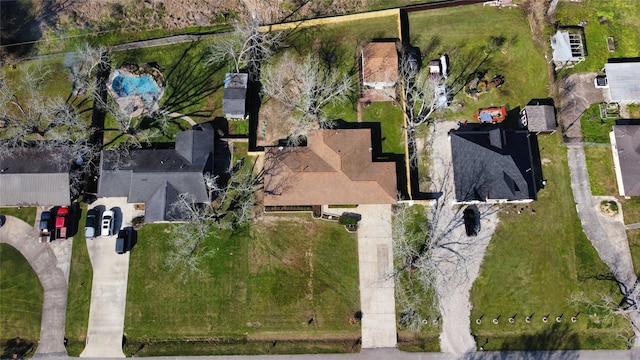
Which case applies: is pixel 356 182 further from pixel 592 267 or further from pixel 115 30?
pixel 115 30

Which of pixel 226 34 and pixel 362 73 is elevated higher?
pixel 226 34

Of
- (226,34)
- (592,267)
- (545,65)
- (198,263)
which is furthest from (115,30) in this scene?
(592,267)

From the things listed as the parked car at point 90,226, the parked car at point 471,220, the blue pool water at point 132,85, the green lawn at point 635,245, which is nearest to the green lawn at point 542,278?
the parked car at point 471,220

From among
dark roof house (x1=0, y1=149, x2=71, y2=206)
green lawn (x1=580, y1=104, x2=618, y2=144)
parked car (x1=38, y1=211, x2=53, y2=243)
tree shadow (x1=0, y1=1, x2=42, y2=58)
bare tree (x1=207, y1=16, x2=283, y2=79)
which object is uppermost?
tree shadow (x1=0, y1=1, x2=42, y2=58)

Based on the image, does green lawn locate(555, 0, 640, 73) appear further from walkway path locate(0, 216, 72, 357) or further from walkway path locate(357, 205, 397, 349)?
walkway path locate(0, 216, 72, 357)

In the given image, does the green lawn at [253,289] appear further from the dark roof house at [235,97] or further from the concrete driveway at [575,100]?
the concrete driveway at [575,100]

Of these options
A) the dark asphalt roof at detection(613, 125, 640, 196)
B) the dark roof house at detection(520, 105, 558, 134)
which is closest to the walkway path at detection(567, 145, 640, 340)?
the dark asphalt roof at detection(613, 125, 640, 196)

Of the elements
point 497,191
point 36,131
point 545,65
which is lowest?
point 497,191
